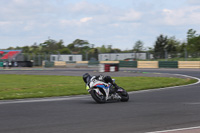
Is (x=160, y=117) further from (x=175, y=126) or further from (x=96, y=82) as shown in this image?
(x=96, y=82)

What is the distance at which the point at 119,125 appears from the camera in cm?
661

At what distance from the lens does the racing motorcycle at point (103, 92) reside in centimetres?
993

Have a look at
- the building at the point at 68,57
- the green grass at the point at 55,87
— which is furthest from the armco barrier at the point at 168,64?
the building at the point at 68,57

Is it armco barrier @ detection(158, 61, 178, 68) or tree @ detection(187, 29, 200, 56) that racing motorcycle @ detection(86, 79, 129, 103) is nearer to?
armco barrier @ detection(158, 61, 178, 68)

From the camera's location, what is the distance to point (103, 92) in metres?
10.2

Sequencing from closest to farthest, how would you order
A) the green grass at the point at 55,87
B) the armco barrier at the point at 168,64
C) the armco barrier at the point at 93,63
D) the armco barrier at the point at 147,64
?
1. the green grass at the point at 55,87
2. the armco barrier at the point at 168,64
3. the armco barrier at the point at 147,64
4. the armco barrier at the point at 93,63

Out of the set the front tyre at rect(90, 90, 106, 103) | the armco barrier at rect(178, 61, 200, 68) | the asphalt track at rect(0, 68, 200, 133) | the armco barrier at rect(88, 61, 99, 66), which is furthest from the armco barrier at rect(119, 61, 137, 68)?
the asphalt track at rect(0, 68, 200, 133)

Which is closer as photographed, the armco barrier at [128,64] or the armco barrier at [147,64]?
the armco barrier at [147,64]

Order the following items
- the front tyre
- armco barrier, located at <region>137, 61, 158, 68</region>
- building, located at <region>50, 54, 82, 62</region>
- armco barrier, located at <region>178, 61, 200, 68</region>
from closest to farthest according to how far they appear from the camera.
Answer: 1. the front tyre
2. armco barrier, located at <region>178, 61, 200, 68</region>
3. armco barrier, located at <region>137, 61, 158, 68</region>
4. building, located at <region>50, 54, 82, 62</region>

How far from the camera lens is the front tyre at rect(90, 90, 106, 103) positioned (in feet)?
32.9

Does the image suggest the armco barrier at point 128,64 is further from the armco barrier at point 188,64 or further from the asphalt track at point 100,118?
the asphalt track at point 100,118

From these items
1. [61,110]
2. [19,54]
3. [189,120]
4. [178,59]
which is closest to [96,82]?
[61,110]

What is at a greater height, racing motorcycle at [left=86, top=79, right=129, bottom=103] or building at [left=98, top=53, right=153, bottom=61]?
building at [left=98, top=53, right=153, bottom=61]

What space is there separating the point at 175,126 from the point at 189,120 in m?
0.79
